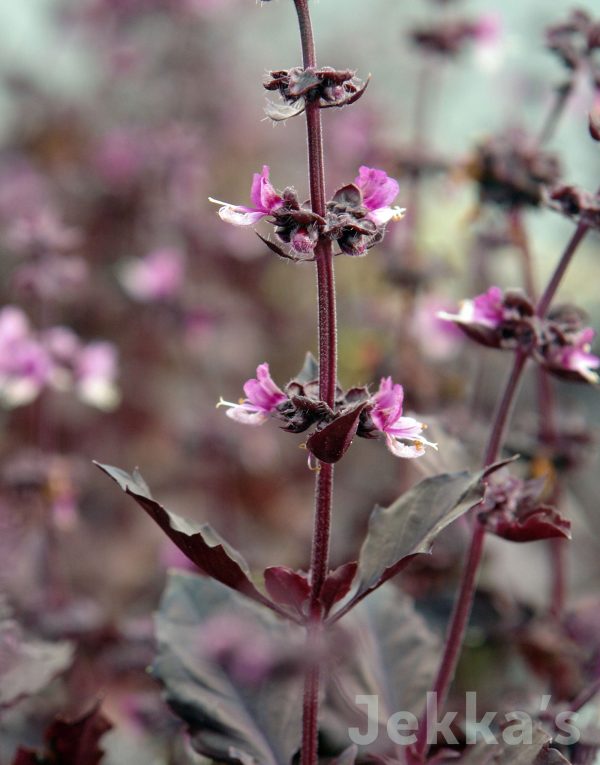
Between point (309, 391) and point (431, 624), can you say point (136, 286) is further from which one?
point (309, 391)

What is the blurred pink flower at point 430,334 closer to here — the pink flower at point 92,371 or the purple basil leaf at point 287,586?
the pink flower at point 92,371

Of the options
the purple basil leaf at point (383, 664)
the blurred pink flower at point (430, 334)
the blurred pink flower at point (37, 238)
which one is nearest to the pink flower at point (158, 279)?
the blurred pink flower at point (37, 238)

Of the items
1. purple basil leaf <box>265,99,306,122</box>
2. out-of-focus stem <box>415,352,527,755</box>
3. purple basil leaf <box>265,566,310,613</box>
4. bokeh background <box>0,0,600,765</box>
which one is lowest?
bokeh background <box>0,0,600,765</box>

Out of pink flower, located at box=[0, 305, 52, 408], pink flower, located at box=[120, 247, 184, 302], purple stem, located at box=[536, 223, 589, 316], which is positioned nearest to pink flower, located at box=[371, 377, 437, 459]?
purple stem, located at box=[536, 223, 589, 316]

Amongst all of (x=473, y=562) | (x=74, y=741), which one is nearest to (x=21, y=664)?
(x=74, y=741)

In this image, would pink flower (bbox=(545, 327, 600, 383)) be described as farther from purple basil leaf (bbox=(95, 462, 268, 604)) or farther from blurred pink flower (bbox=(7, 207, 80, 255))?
blurred pink flower (bbox=(7, 207, 80, 255))

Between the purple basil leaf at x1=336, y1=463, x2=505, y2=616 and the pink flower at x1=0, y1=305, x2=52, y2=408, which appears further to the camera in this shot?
the pink flower at x1=0, y1=305, x2=52, y2=408
